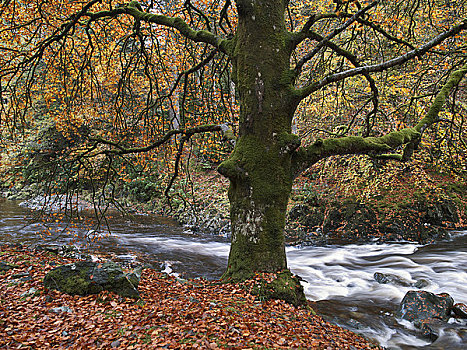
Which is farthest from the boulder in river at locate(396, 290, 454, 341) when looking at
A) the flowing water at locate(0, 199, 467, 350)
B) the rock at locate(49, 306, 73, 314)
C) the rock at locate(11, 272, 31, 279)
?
the rock at locate(11, 272, 31, 279)

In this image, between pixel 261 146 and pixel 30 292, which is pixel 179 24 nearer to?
pixel 261 146

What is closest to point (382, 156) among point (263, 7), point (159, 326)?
point (263, 7)

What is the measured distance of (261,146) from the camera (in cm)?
438

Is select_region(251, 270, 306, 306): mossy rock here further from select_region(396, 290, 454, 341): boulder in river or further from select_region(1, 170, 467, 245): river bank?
select_region(1, 170, 467, 245): river bank

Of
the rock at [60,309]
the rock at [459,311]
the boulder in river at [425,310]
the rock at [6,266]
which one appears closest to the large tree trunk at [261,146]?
the rock at [60,309]

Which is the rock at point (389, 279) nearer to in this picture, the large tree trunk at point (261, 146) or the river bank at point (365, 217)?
the river bank at point (365, 217)

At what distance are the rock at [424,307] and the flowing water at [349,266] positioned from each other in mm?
174

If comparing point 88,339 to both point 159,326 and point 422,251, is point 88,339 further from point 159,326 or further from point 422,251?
point 422,251

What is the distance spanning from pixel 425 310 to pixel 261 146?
3.67 meters

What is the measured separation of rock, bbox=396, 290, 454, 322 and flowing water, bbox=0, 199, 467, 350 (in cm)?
17

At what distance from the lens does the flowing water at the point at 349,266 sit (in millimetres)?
4781

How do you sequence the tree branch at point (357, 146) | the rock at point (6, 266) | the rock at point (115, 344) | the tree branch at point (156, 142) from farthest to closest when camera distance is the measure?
the rock at point (6, 266)
the tree branch at point (156, 142)
the tree branch at point (357, 146)
the rock at point (115, 344)

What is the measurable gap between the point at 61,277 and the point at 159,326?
7.29 feet

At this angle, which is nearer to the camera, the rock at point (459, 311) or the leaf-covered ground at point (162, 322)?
the leaf-covered ground at point (162, 322)
